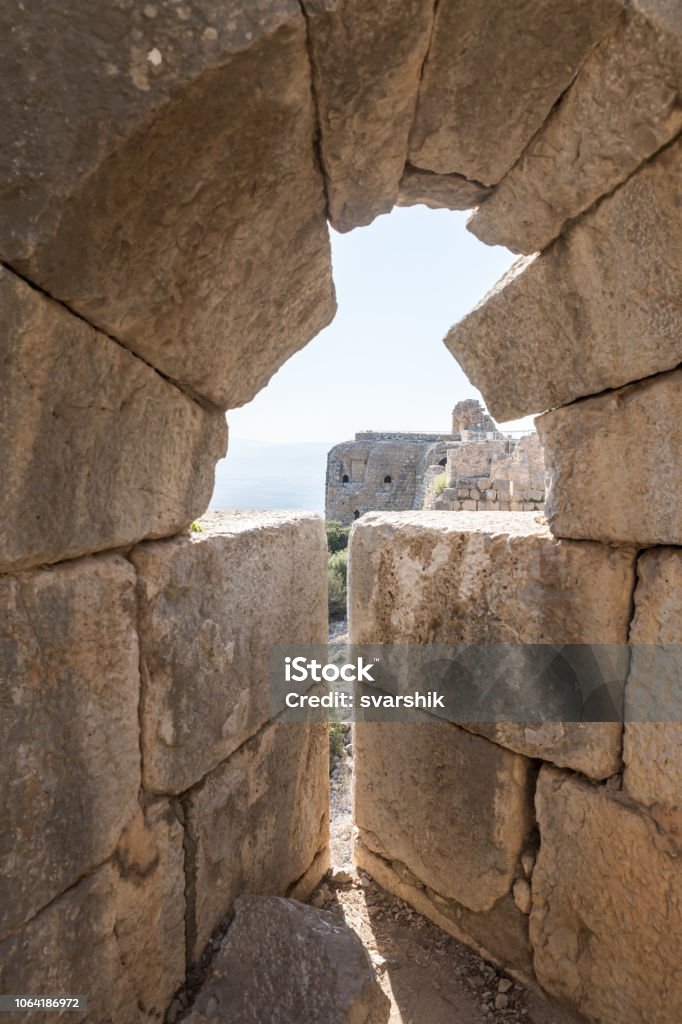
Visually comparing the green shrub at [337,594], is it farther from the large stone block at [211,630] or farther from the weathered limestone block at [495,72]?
the weathered limestone block at [495,72]

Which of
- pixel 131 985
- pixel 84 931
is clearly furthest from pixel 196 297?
pixel 131 985

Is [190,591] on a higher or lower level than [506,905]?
higher

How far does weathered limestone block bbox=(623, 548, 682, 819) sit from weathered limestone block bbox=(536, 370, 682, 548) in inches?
4.3

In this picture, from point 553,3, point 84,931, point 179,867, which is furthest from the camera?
point 179,867

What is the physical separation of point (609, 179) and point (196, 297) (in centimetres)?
106

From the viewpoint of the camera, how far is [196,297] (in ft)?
4.48

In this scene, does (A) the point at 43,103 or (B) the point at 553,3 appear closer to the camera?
(A) the point at 43,103

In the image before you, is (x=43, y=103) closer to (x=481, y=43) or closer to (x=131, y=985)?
(x=481, y=43)

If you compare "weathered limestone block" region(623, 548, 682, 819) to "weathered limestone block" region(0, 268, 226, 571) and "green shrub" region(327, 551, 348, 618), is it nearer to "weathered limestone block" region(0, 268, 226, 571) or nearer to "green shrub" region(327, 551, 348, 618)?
"weathered limestone block" region(0, 268, 226, 571)

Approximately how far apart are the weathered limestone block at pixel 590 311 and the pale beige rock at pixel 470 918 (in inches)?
75.3

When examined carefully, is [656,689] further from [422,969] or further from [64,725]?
[64,725]

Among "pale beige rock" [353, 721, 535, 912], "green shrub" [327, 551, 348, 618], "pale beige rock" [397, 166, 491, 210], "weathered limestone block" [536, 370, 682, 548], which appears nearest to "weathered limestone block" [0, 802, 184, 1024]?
"pale beige rock" [353, 721, 535, 912]

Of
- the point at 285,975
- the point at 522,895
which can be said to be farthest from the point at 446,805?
the point at 285,975

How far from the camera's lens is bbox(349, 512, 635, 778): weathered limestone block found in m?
1.93
